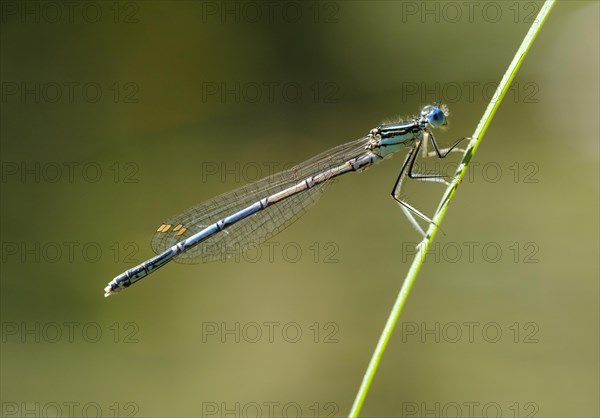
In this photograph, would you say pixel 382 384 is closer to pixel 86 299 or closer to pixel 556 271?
pixel 556 271

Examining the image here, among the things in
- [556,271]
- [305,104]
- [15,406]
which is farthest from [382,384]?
[305,104]

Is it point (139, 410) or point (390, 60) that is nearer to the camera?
point (139, 410)
